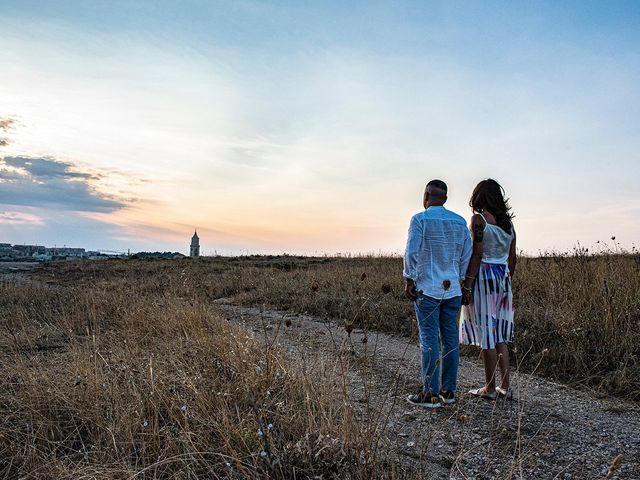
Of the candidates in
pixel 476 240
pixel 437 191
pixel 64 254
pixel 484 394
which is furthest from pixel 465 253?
pixel 64 254

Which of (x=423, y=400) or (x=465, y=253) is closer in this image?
(x=423, y=400)

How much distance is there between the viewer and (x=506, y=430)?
3740 mm

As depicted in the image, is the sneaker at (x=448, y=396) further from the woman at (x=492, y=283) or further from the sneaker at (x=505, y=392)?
the sneaker at (x=505, y=392)

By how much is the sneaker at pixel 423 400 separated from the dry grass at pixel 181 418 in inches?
29.6

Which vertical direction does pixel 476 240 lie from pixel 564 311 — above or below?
above

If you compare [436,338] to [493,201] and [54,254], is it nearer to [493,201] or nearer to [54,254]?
[493,201]

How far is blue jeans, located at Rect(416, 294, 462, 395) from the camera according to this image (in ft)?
14.1

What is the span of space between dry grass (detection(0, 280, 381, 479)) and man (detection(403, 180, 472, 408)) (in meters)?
0.92

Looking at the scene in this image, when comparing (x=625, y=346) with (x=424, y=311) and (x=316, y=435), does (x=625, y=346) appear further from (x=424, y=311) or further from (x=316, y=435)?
(x=316, y=435)

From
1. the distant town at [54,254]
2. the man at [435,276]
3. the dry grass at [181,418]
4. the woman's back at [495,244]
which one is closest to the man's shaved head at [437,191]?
the man at [435,276]

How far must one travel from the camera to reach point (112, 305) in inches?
360

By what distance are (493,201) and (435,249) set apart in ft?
2.31

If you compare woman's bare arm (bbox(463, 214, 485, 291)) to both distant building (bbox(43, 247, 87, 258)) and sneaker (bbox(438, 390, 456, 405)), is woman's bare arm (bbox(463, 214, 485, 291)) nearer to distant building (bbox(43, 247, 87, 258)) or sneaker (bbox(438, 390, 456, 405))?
sneaker (bbox(438, 390, 456, 405))

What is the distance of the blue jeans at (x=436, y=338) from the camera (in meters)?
4.29
